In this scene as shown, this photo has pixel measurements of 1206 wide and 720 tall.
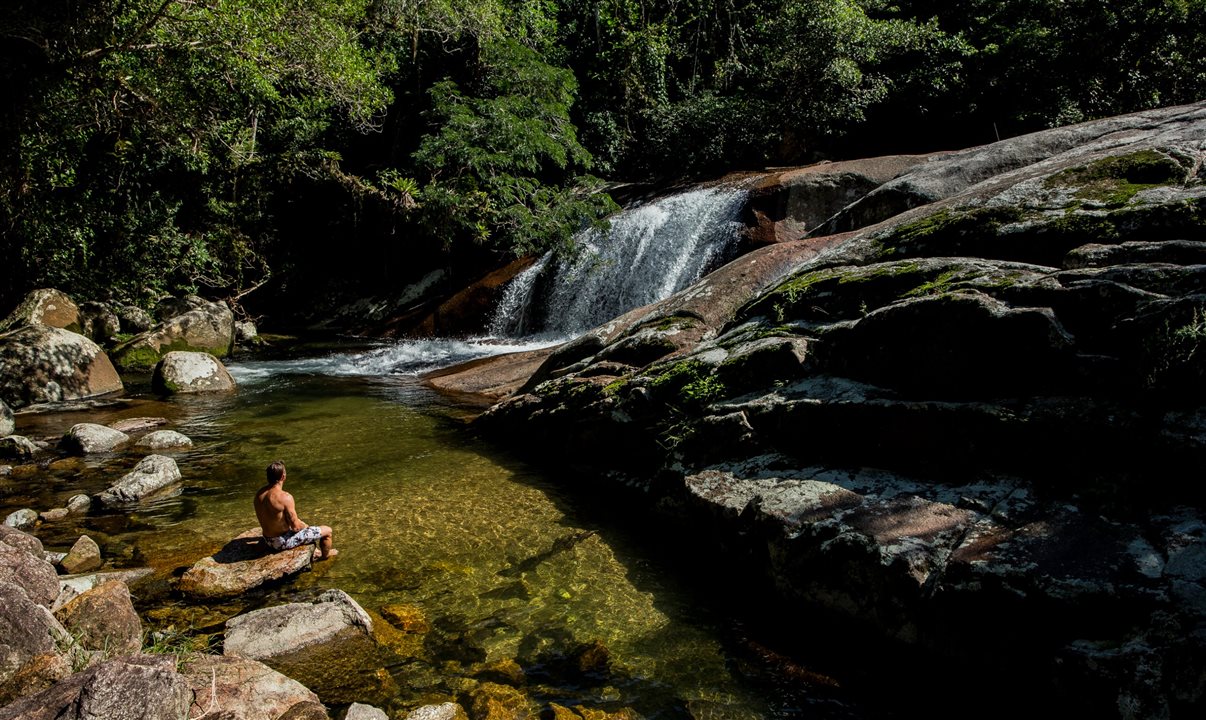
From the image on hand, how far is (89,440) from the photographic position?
27.2 ft

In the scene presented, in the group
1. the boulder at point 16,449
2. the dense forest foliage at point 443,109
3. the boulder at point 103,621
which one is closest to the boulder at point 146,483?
the boulder at point 16,449

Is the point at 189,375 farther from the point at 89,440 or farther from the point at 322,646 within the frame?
the point at 322,646

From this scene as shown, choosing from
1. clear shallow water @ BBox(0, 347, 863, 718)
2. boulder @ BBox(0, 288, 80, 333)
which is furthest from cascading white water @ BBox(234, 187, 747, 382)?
clear shallow water @ BBox(0, 347, 863, 718)

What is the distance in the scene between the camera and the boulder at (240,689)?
2.96 m

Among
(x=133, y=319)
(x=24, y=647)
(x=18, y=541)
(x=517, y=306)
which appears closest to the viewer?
(x=24, y=647)

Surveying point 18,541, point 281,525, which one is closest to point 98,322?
point 18,541

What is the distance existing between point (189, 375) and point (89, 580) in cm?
937

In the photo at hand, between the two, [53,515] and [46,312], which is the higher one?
[46,312]

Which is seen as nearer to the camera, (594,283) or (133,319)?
(594,283)

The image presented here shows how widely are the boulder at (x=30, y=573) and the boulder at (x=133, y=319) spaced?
1535cm

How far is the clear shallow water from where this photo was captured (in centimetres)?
357

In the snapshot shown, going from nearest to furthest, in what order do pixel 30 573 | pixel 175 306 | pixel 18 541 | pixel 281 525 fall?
pixel 30 573 → pixel 18 541 → pixel 281 525 → pixel 175 306

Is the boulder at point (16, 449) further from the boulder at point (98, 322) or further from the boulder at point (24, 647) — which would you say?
the boulder at point (98, 322)

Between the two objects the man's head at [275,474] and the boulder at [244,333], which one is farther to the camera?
the boulder at [244,333]
